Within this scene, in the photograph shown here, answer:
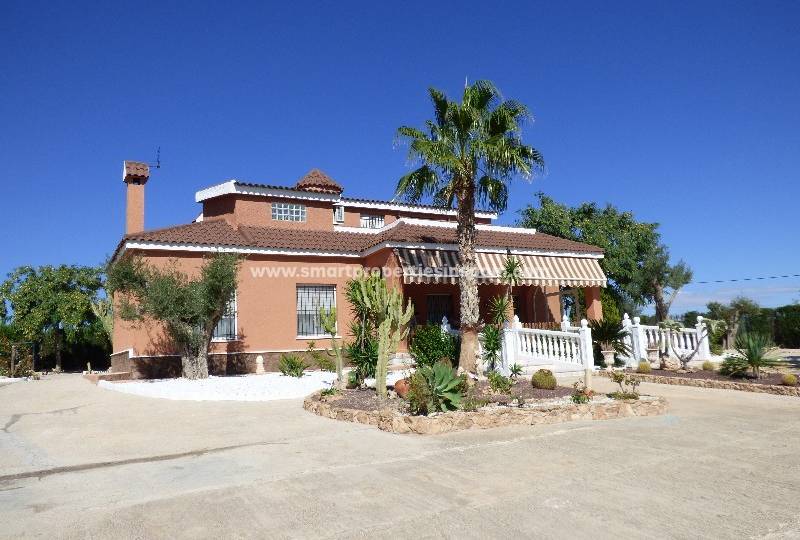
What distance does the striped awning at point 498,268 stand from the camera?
2097 cm

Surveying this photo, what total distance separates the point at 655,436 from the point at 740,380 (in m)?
8.74

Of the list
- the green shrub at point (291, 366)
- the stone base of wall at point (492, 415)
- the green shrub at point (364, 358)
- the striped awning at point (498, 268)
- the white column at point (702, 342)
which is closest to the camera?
the stone base of wall at point (492, 415)

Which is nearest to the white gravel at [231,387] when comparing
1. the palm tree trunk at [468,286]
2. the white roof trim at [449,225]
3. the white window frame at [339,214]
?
the palm tree trunk at [468,286]

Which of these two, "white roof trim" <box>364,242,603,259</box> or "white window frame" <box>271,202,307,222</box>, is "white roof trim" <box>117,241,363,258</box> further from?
"white window frame" <box>271,202,307,222</box>

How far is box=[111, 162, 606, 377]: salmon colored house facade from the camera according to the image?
65.6 ft

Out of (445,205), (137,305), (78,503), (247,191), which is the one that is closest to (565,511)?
(78,503)

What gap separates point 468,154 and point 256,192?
516 inches

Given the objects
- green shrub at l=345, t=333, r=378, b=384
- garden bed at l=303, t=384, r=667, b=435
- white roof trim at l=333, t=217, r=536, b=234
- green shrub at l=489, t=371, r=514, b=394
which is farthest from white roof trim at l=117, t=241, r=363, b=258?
green shrub at l=489, t=371, r=514, b=394

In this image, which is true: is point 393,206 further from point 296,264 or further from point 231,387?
point 231,387

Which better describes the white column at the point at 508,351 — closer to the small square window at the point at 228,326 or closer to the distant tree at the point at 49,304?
the small square window at the point at 228,326

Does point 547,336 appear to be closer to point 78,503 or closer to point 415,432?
point 415,432

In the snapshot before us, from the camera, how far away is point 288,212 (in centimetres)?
2669

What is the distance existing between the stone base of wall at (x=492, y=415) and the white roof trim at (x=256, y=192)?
15599 millimetres

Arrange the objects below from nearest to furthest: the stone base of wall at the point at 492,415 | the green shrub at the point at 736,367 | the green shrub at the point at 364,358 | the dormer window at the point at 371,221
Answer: the stone base of wall at the point at 492,415, the green shrub at the point at 364,358, the green shrub at the point at 736,367, the dormer window at the point at 371,221
